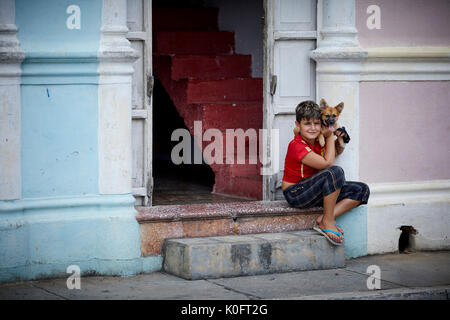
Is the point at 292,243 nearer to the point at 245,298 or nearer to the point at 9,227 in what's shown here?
the point at 245,298

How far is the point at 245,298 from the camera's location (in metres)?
6.35

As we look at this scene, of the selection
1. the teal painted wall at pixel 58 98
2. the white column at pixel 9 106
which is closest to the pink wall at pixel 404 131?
the teal painted wall at pixel 58 98

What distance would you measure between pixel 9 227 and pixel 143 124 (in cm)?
156

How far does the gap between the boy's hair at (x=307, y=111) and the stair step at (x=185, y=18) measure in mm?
4519

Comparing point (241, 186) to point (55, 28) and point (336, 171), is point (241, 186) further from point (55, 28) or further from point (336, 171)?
point (55, 28)

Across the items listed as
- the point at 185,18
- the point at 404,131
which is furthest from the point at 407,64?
the point at 185,18

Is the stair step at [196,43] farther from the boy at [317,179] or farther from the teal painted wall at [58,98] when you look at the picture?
the teal painted wall at [58,98]

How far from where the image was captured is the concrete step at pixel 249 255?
22.7ft

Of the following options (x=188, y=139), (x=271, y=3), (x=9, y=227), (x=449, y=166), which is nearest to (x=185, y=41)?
(x=188, y=139)

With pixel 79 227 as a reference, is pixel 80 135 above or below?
above

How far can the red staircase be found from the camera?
9.44m

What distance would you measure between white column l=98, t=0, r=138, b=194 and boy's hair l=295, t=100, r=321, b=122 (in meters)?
1.56

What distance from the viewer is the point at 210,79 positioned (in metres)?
10.2

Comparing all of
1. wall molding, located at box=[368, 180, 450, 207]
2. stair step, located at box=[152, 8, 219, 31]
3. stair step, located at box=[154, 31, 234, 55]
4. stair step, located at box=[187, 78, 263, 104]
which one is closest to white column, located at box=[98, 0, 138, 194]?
wall molding, located at box=[368, 180, 450, 207]
